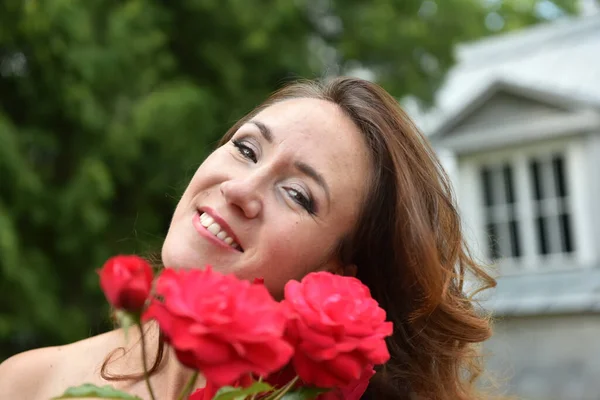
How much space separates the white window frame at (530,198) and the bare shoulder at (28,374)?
7.87 meters

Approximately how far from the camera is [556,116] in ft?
31.7

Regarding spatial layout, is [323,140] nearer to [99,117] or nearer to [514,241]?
[99,117]

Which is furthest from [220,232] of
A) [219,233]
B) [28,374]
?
[28,374]

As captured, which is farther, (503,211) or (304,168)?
(503,211)

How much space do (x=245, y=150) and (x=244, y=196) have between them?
17cm

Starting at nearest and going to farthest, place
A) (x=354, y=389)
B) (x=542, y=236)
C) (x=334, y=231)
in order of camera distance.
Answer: (x=354, y=389) → (x=334, y=231) → (x=542, y=236)

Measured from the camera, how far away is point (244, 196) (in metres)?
1.33

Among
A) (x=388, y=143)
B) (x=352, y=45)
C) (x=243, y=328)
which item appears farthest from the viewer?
(x=352, y=45)

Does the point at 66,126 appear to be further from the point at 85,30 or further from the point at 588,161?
the point at 588,161

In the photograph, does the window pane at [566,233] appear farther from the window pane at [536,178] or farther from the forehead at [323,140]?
the forehead at [323,140]

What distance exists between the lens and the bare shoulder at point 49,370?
167 centimetres

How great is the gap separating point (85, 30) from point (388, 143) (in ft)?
13.1

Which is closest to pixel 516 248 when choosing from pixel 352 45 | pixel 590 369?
pixel 590 369

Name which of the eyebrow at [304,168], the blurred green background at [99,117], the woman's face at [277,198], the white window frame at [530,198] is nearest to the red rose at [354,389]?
the woman's face at [277,198]
